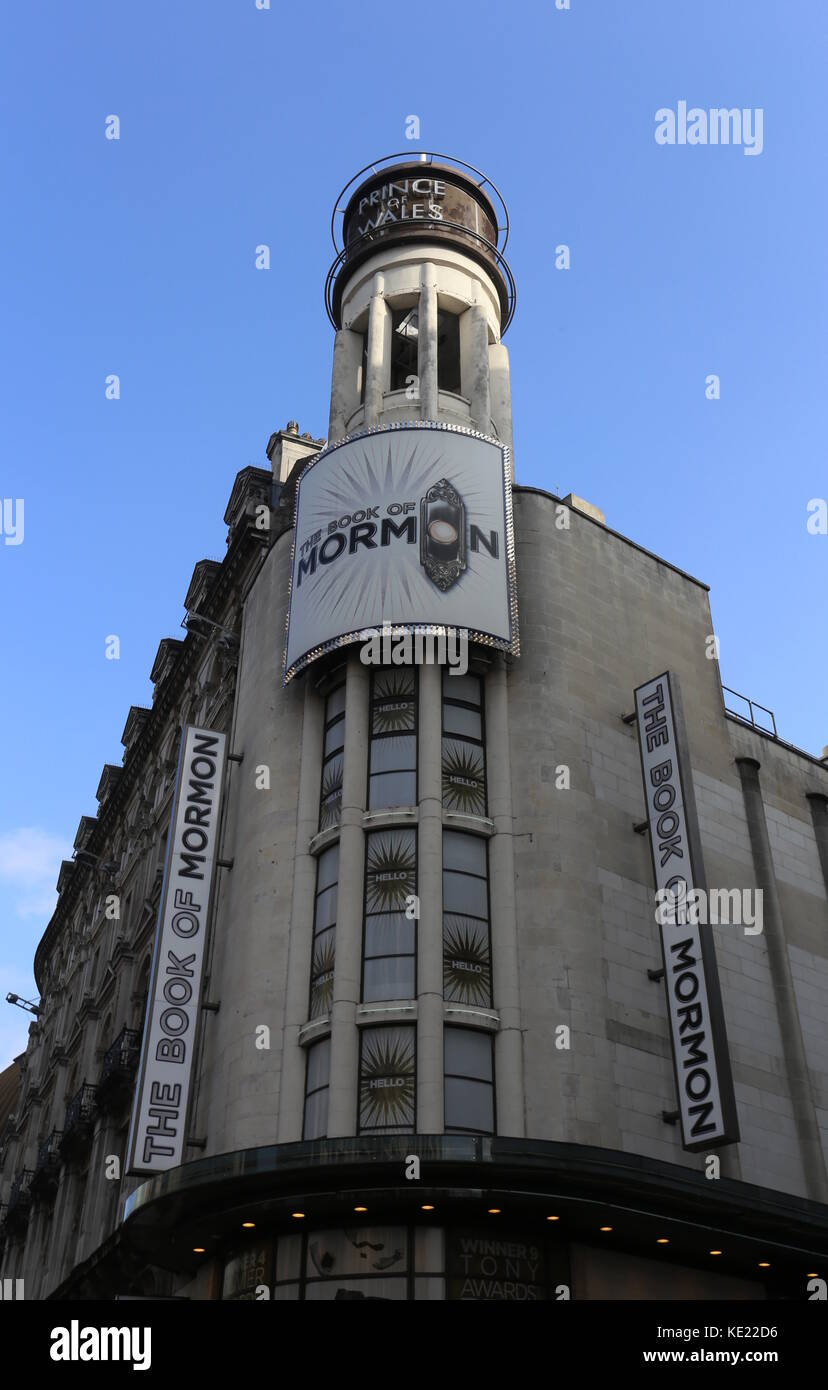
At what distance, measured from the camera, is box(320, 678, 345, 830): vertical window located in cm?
2970

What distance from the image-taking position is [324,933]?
28109mm

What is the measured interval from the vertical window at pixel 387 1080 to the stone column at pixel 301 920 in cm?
147

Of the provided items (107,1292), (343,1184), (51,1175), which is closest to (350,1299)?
(343,1184)

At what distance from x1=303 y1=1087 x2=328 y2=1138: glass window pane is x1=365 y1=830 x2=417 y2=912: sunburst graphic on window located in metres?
4.04

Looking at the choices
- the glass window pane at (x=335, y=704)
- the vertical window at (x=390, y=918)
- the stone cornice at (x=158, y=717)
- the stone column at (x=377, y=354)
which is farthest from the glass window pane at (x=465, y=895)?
the stone column at (x=377, y=354)

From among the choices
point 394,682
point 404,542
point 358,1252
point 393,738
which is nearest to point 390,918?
point 393,738

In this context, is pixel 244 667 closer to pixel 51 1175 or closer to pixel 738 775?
pixel 738 775

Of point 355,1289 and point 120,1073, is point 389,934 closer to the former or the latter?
point 355,1289

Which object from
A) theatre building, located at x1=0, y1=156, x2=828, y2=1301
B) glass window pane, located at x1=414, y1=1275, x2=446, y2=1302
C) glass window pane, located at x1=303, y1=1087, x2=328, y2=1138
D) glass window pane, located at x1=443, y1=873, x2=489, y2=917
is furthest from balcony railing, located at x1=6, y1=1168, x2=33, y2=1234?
glass window pane, located at x1=414, y1=1275, x2=446, y2=1302

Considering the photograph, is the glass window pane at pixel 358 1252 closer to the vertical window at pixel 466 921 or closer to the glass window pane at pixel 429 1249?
the glass window pane at pixel 429 1249

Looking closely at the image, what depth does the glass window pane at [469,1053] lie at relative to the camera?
2580cm

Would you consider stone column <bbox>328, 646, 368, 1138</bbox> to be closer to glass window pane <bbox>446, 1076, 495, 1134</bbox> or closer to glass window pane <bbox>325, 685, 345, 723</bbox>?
glass window pane <bbox>325, 685, 345, 723</bbox>

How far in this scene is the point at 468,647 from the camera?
1203 inches
